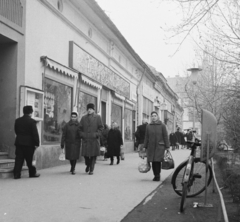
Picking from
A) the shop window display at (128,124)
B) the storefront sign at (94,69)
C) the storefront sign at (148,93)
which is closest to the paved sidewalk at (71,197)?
the storefront sign at (94,69)

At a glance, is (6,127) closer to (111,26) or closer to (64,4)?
(64,4)

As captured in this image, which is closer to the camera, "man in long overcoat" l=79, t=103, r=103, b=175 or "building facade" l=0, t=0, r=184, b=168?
"man in long overcoat" l=79, t=103, r=103, b=175

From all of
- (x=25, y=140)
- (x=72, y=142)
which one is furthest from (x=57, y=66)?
(x=25, y=140)

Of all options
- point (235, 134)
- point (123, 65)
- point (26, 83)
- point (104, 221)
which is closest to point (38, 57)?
point (26, 83)

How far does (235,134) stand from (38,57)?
6149 mm

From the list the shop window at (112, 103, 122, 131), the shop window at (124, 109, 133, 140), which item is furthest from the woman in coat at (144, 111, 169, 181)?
the shop window at (124, 109, 133, 140)

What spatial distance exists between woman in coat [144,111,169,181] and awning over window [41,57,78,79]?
4213mm

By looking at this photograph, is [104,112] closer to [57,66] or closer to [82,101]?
[82,101]

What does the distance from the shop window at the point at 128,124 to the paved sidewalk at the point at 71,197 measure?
588 inches

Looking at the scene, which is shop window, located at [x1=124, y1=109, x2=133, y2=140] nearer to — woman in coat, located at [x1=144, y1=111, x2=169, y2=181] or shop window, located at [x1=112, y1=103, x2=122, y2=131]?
shop window, located at [x1=112, y1=103, x2=122, y2=131]

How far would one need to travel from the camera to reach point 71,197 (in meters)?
6.71

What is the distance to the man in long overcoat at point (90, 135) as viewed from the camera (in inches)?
399

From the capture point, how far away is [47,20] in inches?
481

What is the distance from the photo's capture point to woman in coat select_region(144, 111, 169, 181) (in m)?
9.11
